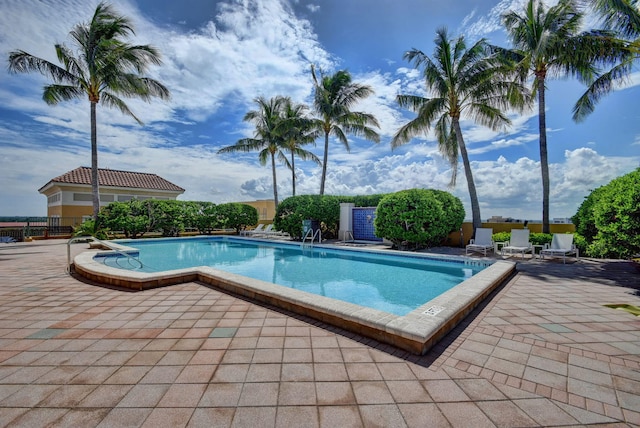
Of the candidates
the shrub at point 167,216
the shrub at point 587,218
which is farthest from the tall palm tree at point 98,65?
the shrub at point 587,218

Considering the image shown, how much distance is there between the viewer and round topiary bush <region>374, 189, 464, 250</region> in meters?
10.8

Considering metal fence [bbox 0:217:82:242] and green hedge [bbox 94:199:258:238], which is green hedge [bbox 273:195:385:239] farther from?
metal fence [bbox 0:217:82:242]

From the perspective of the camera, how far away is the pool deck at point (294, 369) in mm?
1927

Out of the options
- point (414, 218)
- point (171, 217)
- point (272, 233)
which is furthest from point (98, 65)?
point (414, 218)

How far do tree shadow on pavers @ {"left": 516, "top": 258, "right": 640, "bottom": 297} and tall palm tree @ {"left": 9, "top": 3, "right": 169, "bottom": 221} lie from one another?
18.3m

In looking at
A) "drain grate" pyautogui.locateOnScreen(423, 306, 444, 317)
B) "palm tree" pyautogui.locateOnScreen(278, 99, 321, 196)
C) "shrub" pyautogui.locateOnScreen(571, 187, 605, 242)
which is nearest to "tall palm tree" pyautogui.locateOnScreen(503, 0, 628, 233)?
"shrub" pyautogui.locateOnScreen(571, 187, 605, 242)

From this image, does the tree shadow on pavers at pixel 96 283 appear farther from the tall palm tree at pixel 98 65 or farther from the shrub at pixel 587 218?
the shrub at pixel 587 218

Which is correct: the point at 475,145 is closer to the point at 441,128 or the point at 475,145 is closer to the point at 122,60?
the point at 441,128

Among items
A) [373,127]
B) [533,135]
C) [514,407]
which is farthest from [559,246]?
[373,127]

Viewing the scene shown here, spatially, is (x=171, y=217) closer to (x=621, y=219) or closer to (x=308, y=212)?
(x=308, y=212)

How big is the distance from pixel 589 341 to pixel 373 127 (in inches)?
666

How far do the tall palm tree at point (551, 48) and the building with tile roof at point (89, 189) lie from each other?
79.8 feet

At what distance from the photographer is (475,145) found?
13.8 meters

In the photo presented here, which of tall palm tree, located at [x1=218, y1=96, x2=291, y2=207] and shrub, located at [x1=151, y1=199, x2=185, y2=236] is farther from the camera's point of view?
tall palm tree, located at [x1=218, y1=96, x2=291, y2=207]
